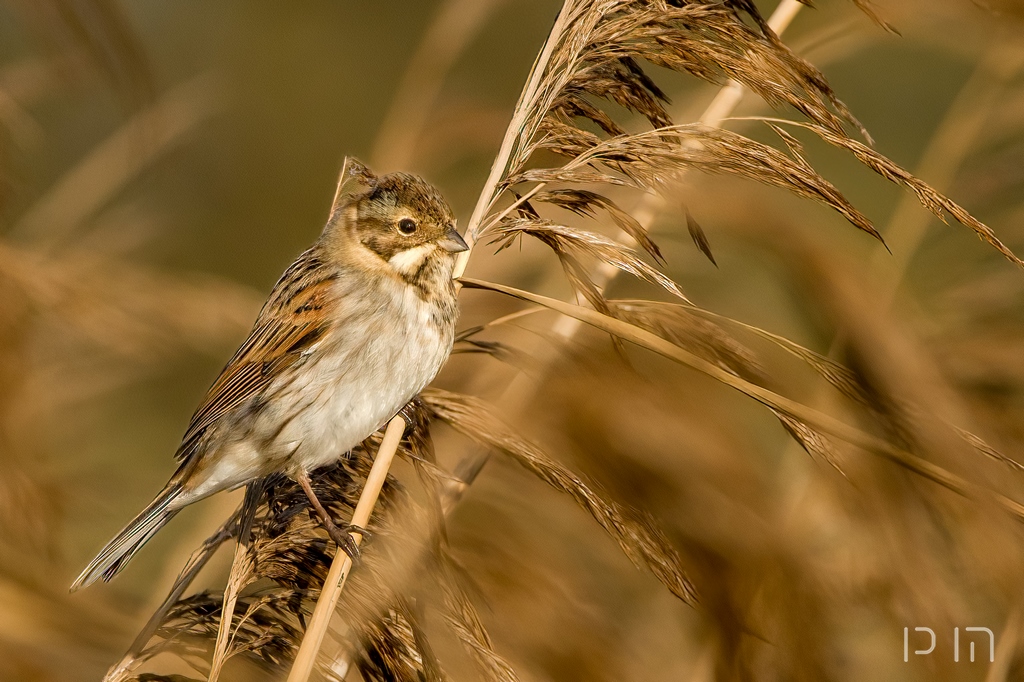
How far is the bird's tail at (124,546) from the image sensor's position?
8.22 feet

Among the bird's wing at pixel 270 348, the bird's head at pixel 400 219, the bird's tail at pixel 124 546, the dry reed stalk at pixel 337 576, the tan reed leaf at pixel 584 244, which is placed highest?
the tan reed leaf at pixel 584 244

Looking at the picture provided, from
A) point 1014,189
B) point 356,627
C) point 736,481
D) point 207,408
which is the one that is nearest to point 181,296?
point 207,408

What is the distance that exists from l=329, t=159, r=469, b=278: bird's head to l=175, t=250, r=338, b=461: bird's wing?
8.1 inches

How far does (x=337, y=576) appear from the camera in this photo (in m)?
1.99

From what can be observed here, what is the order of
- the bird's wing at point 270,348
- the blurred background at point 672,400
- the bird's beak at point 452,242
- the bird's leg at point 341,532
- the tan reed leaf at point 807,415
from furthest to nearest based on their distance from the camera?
the bird's wing at point 270,348 < the bird's beak at point 452,242 < the bird's leg at point 341,532 < the blurred background at point 672,400 < the tan reed leaf at point 807,415

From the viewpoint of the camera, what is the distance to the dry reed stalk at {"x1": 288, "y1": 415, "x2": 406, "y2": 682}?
1856mm

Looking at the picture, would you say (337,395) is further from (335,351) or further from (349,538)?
(349,538)

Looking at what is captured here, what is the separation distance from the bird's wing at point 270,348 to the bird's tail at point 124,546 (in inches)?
7.5

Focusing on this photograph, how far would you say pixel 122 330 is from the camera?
3.02m

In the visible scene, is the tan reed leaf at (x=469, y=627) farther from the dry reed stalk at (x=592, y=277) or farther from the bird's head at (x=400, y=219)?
the bird's head at (x=400, y=219)

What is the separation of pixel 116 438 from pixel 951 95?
8211 mm

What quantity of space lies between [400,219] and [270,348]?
0.57 meters

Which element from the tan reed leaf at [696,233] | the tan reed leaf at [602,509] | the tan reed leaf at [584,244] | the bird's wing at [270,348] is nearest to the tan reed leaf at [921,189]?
the tan reed leaf at [696,233]

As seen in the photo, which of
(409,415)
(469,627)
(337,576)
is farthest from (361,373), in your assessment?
(469,627)
